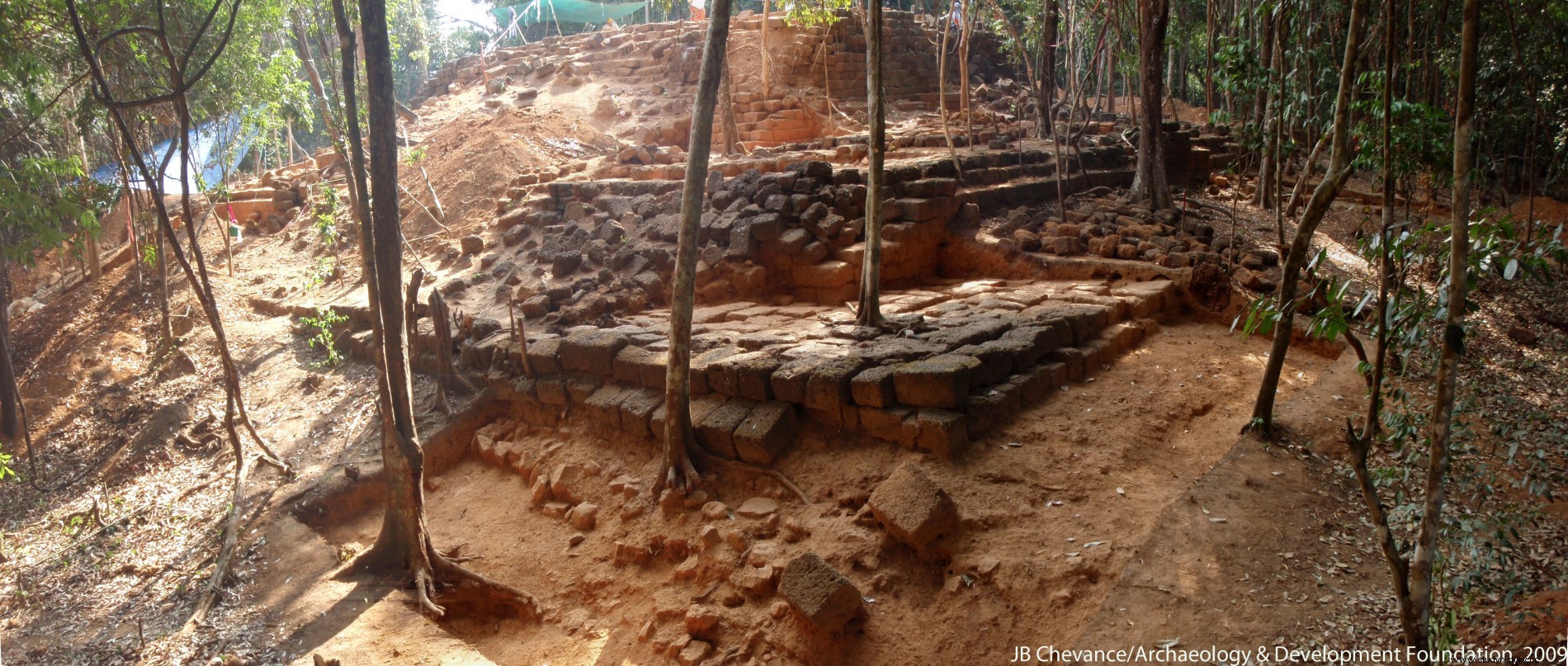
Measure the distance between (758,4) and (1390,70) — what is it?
93.7 ft

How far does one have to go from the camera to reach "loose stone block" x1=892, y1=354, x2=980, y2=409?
214 inches

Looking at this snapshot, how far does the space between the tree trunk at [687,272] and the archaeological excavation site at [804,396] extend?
4cm

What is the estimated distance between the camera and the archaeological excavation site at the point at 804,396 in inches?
161

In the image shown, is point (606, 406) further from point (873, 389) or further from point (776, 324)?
point (873, 389)

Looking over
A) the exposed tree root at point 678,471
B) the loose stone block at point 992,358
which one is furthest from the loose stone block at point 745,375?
the loose stone block at point 992,358

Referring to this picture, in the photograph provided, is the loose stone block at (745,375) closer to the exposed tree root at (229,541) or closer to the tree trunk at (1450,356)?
the exposed tree root at (229,541)

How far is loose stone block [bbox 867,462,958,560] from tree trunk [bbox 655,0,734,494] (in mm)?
1554

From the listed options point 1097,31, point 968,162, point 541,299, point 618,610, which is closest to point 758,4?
point 1097,31

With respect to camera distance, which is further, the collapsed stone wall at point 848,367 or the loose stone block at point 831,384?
the loose stone block at point 831,384

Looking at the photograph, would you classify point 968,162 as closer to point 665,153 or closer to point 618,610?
point 665,153

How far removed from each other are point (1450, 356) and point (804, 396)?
12.2ft

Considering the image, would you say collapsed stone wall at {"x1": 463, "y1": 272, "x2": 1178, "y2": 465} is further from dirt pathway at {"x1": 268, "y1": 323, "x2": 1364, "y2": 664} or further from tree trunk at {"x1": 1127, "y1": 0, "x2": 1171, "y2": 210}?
tree trunk at {"x1": 1127, "y1": 0, "x2": 1171, "y2": 210}

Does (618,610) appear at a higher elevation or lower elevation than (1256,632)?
lower

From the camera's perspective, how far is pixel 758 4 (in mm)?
30406
